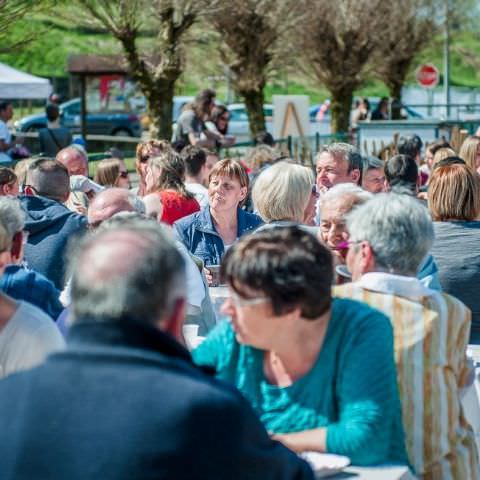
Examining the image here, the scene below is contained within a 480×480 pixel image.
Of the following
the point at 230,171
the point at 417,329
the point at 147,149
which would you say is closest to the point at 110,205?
the point at 417,329

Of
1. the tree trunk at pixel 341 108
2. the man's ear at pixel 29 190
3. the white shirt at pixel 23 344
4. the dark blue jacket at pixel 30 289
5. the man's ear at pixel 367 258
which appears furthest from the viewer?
the tree trunk at pixel 341 108

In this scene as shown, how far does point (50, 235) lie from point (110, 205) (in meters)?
1.50

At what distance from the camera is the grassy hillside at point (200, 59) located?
1035 inches

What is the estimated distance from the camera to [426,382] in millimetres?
3729

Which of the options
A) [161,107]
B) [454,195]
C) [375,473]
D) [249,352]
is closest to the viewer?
[375,473]

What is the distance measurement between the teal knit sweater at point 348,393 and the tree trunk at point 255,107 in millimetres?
20512

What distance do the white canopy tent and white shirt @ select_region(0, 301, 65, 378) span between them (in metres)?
17.1

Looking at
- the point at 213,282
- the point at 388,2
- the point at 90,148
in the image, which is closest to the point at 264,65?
the point at 388,2

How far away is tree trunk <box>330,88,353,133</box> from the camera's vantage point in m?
27.9

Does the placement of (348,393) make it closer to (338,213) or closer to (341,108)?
(338,213)

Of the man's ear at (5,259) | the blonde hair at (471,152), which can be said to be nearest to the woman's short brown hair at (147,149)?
the blonde hair at (471,152)

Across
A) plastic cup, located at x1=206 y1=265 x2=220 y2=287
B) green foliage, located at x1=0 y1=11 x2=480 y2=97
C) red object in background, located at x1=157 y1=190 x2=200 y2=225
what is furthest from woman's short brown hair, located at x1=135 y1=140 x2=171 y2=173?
green foliage, located at x1=0 y1=11 x2=480 y2=97

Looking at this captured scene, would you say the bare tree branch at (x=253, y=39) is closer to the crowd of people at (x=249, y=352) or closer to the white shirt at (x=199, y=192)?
the white shirt at (x=199, y=192)

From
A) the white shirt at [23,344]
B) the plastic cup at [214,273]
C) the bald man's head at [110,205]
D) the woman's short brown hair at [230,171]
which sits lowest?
the plastic cup at [214,273]
